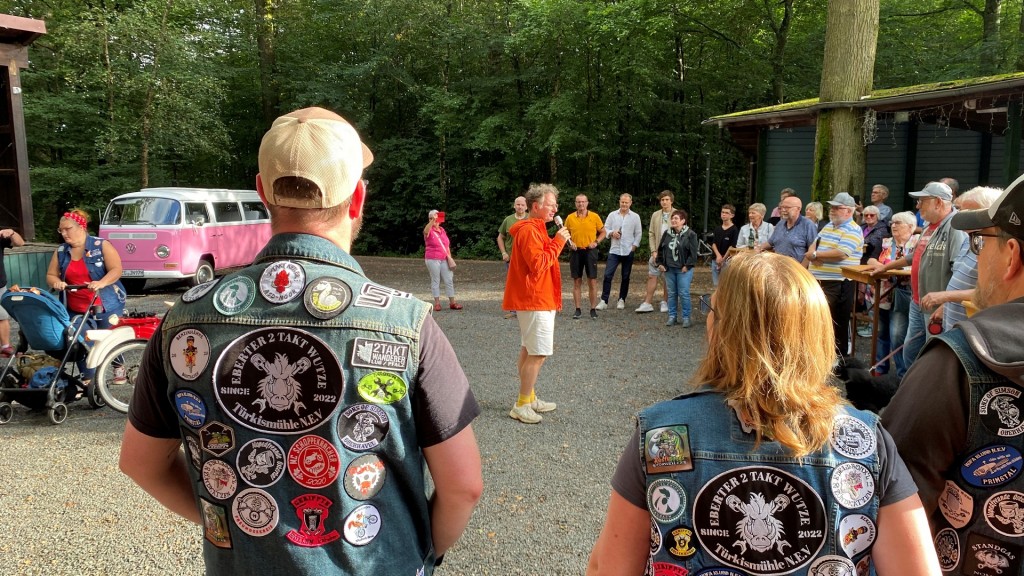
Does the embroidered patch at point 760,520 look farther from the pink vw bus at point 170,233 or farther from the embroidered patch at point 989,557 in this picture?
the pink vw bus at point 170,233

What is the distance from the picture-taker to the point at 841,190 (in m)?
11.3

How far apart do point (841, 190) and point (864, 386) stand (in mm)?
8881

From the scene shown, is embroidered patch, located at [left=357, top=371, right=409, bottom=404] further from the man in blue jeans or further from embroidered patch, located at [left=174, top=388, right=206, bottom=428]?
the man in blue jeans

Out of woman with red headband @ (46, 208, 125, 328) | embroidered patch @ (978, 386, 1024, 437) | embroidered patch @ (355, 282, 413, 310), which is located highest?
embroidered patch @ (355, 282, 413, 310)

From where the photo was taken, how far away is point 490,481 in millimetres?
4520

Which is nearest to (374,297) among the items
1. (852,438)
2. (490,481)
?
(852,438)

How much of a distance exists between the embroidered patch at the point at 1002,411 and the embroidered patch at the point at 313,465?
135cm

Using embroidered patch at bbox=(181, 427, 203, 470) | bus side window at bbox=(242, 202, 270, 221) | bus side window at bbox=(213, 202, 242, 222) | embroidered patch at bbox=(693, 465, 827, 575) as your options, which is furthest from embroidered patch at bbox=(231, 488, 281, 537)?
bus side window at bbox=(242, 202, 270, 221)

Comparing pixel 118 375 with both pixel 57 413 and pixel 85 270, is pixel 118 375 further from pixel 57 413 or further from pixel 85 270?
pixel 85 270

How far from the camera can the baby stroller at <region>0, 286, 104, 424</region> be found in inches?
227

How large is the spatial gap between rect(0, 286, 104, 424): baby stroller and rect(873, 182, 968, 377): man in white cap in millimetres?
6844

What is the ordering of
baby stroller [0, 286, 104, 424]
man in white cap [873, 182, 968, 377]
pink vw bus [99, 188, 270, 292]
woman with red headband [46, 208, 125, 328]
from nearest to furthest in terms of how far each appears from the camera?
man in white cap [873, 182, 968, 377]
baby stroller [0, 286, 104, 424]
woman with red headband [46, 208, 125, 328]
pink vw bus [99, 188, 270, 292]

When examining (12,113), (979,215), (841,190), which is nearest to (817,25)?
(841,190)

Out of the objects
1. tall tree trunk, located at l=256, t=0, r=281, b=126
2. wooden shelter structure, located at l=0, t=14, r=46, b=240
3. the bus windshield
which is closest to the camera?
wooden shelter structure, located at l=0, t=14, r=46, b=240
